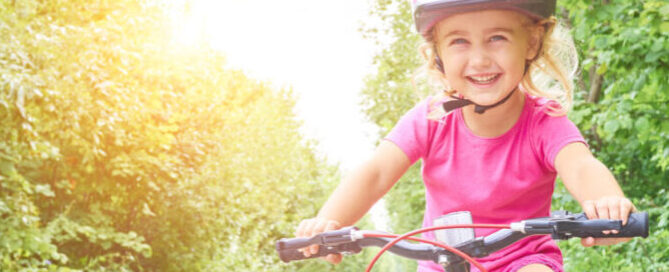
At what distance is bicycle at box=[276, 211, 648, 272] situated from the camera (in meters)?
2.04

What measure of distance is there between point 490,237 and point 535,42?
970mm

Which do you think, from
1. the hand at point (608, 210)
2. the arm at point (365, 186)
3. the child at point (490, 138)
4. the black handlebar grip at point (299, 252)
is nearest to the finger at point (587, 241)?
the hand at point (608, 210)

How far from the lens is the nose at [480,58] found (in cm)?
262

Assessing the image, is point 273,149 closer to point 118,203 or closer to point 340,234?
point 118,203

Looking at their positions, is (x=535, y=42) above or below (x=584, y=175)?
above

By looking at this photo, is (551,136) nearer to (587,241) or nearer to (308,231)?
(587,241)

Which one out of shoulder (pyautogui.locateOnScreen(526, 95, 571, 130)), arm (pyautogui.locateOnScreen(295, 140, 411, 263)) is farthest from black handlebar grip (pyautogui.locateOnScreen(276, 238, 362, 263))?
shoulder (pyautogui.locateOnScreen(526, 95, 571, 130))

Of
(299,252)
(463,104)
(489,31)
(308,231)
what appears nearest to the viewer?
(299,252)

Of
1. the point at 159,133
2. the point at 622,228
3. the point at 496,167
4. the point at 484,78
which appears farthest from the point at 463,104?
the point at 159,133

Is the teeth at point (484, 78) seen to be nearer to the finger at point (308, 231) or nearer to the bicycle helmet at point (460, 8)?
the bicycle helmet at point (460, 8)

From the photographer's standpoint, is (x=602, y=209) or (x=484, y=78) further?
(x=484, y=78)

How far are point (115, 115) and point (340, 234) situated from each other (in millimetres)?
10867

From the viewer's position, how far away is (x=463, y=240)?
7.20 ft

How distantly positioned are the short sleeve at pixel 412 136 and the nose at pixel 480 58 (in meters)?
0.37
